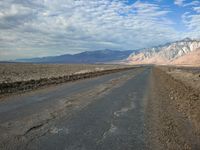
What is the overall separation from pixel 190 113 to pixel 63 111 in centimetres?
519

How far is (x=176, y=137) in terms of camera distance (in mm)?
6934

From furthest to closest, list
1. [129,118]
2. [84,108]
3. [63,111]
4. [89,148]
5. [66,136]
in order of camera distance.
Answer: [84,108] → [63,111] → [129,118] → [66,136] → [89,148]

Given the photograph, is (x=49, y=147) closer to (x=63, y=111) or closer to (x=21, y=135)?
(x=21, y=135)

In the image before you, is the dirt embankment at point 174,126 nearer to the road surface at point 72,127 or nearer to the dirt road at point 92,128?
the dirt road at point 92,128

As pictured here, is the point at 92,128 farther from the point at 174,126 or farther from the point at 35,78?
the point at 35,78

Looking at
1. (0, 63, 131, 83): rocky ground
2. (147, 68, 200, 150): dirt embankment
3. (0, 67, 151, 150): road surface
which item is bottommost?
(0, 63, 131, 83): rocky ground

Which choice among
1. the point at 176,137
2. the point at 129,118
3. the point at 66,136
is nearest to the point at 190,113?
the point at 129,118

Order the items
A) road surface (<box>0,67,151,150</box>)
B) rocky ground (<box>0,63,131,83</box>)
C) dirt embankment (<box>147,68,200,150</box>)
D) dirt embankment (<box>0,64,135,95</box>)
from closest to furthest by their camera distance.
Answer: road surface (<box>0,67,151,150</box>) < dirt embankment (<box>147,68,200,150</box>) < dirt embankment (<box>0,64,135,95</box>) < rocky ground (<box>0,63,131,83</box>)

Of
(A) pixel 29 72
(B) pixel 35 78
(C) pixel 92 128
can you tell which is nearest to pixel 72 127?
(C) pixel 92 128

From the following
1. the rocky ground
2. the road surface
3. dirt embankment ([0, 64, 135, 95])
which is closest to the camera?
the road surface

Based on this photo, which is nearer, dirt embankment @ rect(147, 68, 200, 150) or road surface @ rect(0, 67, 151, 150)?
road surface @ rect(0, 67, 151, 150)

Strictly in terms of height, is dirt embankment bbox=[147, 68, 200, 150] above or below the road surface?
below

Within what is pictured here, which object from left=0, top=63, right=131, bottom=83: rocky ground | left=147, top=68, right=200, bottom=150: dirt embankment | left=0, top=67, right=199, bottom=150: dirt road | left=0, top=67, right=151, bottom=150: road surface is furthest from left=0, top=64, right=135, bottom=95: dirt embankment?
left=147, top=68, right=200, bottom=150: dirt embankment

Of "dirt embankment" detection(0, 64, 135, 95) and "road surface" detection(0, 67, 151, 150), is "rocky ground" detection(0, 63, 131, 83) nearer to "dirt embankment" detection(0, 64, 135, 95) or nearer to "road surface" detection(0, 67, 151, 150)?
"dirt embankment" detection(0, 64, 135, 95)
